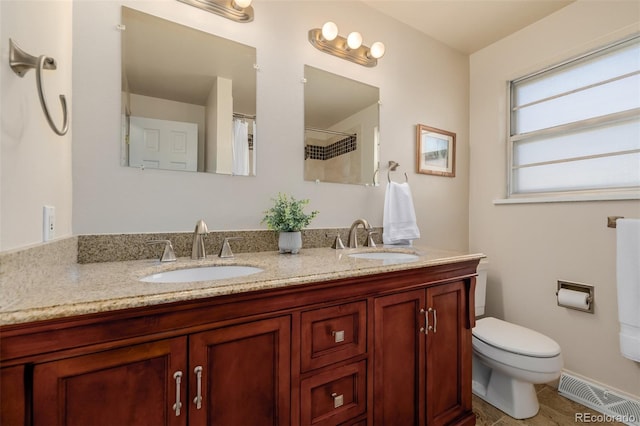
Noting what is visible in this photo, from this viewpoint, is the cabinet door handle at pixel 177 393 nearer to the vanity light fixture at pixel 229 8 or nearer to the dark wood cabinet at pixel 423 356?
the dark wood cabinet at pixel 423 356

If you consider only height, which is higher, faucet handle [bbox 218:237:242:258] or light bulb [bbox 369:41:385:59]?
light bulb [bbox 369:41:385:59]

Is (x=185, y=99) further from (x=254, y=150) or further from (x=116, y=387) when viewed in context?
(x=116, y=387)

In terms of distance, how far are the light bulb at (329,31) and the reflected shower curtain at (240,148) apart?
716mm

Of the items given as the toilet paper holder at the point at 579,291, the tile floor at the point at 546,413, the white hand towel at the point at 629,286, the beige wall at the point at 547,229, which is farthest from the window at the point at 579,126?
the tile floor at the point at 546,413

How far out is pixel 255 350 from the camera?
801 mm

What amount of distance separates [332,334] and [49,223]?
36.4 inches

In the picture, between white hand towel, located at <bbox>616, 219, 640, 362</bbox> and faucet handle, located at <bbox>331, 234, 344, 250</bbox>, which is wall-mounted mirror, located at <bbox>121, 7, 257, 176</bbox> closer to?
faucet handle, located at <bbox>331, 234, 344, 250</bbox>

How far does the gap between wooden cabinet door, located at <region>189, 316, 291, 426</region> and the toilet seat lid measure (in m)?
1.26

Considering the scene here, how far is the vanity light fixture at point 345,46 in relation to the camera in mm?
1619

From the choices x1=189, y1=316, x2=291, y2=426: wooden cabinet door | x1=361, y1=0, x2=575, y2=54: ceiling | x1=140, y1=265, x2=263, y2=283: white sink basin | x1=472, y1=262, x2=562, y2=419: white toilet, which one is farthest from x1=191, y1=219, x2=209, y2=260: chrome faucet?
x1=361, y1=0, x2=575, y2=54: ceiling

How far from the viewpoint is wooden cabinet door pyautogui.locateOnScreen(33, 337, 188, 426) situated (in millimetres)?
573

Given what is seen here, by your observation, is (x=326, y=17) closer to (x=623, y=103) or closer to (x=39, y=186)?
(x=39, y=186)

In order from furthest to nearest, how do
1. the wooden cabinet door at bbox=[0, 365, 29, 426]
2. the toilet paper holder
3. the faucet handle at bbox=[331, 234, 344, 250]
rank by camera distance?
1. the toilet paper holder
2. the faucet handle at bbox=[331, 234, 344, 250]
3. the wooden cabinet door at bbox=[0, 365, 29, 426]

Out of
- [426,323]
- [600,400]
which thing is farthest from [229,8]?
[600,400]
